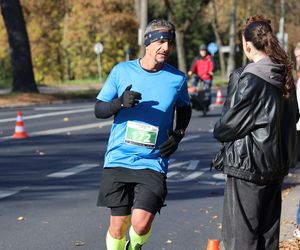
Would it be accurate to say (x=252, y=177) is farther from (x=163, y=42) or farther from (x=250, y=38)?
(x=163, y=42)

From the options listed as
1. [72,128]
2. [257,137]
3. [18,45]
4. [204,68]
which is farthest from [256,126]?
[18,45]

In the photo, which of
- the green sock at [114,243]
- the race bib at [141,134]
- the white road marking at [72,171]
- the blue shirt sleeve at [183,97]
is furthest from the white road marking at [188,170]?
the race bib at [141,134]

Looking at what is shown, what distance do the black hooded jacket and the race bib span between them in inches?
33.0

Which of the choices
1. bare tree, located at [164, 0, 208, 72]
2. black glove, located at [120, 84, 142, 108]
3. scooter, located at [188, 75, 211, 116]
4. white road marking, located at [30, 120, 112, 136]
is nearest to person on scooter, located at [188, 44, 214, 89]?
scooter, located at [188, 75, 211, 116]

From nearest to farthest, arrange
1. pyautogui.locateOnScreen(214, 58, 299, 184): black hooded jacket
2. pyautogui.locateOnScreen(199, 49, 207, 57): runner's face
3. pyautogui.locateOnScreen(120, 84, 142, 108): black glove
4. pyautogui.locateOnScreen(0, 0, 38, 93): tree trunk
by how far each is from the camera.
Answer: pyautogui.locateOnScreen(214, 58, 299, 184): black hooded jacket, pyautogui.locateOnScreen(120, 84, 142, 108): black glove, pyautogui.locateOnScreen(199, 49, 207, 57): runner's face, pyautogui.locateOnScreen(0, 0, 38, 93): tree trunk

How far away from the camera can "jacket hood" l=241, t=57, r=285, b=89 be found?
480cm

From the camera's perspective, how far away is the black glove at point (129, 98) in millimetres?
5312

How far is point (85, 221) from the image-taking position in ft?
27.4

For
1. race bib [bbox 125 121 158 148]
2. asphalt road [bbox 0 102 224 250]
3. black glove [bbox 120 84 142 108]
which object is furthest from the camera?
asphalt road [bbox 0 102 224 250]

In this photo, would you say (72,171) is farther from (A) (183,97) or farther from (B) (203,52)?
(B) (203,52)

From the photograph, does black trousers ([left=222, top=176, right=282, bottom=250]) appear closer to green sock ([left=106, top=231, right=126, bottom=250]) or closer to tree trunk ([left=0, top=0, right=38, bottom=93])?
green sock ([left=106, top=231, right=126, bottom=250])

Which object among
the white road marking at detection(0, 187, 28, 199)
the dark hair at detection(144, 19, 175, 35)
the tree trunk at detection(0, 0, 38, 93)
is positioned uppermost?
the dark hair at detection(144, 19, 175, 35)

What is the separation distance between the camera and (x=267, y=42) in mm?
4848

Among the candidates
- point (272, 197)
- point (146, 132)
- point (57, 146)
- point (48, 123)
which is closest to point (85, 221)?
point (146, 132)
